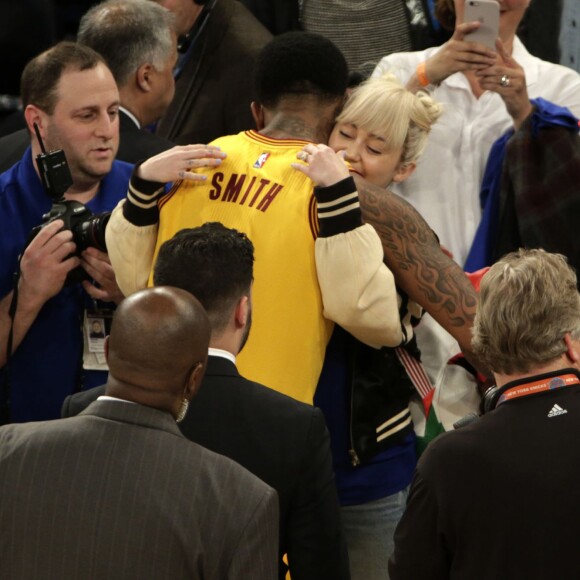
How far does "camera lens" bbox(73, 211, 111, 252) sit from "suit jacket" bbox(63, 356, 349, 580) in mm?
822

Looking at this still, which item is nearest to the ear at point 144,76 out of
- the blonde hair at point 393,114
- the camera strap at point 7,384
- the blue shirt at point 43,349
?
the blue shirt at point 43,349

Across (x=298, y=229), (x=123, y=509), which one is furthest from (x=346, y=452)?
(x=123, y=509)

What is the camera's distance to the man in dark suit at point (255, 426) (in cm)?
285

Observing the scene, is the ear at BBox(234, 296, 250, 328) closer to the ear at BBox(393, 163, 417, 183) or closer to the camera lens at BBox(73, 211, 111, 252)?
the camera lens at BBox(73, 211, 111, 252)

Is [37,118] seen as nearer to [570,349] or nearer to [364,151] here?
[364,151]

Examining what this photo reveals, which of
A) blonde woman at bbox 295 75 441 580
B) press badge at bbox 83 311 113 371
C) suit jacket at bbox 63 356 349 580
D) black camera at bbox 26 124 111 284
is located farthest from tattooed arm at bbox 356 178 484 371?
press badge at bbox 83 311 113 371

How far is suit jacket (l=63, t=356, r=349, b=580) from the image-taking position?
2.85 metres

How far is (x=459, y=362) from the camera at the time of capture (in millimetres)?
3838

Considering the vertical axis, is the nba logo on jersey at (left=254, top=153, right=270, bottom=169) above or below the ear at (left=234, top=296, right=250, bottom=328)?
above

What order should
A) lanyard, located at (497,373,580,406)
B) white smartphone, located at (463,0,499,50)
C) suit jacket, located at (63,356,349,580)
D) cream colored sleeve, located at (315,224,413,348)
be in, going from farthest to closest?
white smartphone, located at (463,0,499,50), cream colored sleeve, located at (315,224,413,348), suit jacket, located at (63,356,349,580), lanyard, located at (497,373,580,406)

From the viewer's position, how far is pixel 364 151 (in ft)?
12.7

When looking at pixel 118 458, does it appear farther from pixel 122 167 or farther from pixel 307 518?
pixel 122 167

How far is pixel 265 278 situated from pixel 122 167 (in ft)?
3.34

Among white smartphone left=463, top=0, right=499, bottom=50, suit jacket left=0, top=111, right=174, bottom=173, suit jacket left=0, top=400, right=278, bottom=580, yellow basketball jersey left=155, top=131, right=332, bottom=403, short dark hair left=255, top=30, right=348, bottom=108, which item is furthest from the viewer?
suit jacket left=0, top=111, right=174, bottom=173
